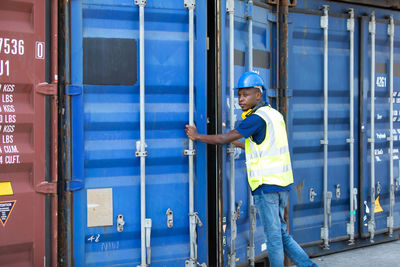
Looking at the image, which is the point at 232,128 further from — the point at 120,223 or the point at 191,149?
the point at 120,223

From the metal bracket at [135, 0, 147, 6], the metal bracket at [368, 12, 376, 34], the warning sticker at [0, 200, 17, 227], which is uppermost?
the metal bracket at [368, 12, 376, 34]

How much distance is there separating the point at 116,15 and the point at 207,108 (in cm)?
129

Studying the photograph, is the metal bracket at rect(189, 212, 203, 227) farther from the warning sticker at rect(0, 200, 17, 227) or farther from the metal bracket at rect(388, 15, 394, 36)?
the metal bracket at rect(388, 15, 394, 36)

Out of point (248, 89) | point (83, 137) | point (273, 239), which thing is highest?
point (248, 89)

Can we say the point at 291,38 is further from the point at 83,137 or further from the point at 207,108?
the point at 83,137

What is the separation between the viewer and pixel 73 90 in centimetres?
393

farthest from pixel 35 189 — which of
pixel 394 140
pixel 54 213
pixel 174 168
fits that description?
pixel 394 140

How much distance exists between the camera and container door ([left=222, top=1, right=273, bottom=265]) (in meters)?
4.47

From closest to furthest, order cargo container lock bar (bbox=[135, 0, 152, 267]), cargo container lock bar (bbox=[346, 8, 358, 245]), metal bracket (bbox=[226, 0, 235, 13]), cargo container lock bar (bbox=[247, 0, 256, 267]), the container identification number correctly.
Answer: the container identification number
cargo container lock bar (bbox=[135, 0, 152, 267])
metal bracket (bbox=[226, 0, 235, 13])
cargo container lock bar (bbox=[247, 0, 256, 267])
cargo container lock bar (bbox=[346, 8, 358, 245])

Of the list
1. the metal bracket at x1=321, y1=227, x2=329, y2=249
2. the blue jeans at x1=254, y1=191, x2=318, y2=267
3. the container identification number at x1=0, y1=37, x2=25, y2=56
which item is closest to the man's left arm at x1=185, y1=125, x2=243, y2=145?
the blue jeans at x1=254, y1=191, x2=318, y2=267

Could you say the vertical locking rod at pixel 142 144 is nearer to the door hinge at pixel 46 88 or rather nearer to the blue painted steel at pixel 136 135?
the blue painted steel at pixel 136 135

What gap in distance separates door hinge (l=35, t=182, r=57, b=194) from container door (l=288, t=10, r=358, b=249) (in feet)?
8.81

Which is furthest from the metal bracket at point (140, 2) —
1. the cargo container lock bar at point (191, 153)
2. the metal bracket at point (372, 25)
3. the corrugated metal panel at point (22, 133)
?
the metal bracket at point (372, 25)

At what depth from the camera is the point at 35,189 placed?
12.6 feet
